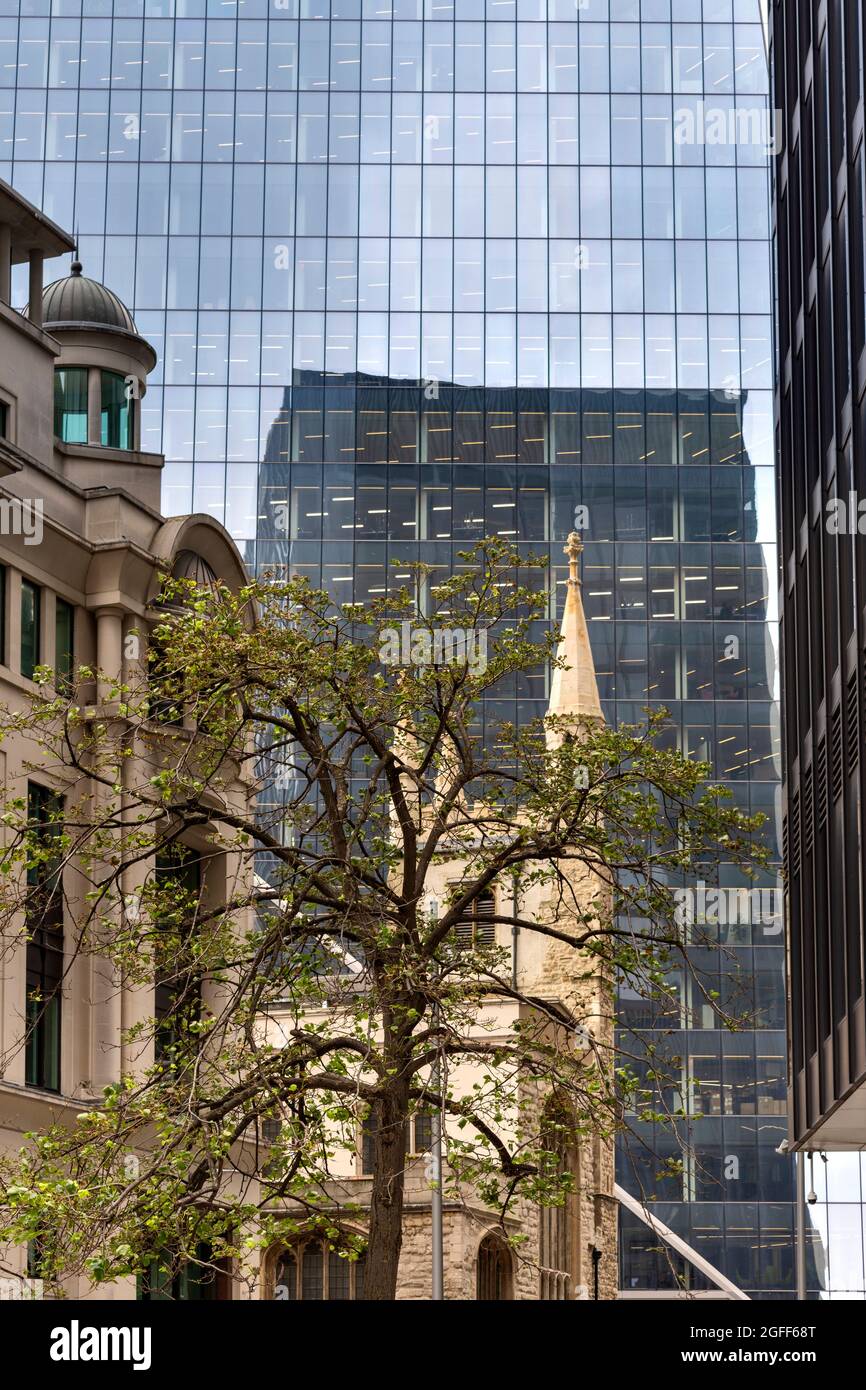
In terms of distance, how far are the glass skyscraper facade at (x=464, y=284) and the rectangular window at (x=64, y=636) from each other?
2505 inches

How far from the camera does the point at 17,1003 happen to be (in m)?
35.0

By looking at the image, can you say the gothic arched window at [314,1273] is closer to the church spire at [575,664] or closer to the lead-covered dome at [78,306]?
the lead-covered dome at [78,306]

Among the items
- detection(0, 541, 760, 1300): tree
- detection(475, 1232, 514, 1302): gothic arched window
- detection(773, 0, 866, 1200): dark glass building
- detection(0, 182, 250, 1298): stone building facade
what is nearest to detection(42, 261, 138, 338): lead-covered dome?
detection(0, 182, 250, 1298): stone building facade

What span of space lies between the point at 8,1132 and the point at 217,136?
84111 millimetres

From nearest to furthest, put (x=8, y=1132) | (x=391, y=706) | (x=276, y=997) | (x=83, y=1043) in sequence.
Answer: (x=276, y=997)
(x=391, y=706)
(x=8, y=1132)
(x=83, y=1043)

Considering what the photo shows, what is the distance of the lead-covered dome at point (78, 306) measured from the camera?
4719 centimetres

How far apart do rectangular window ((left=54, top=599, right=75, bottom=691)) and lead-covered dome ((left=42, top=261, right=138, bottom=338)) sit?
975 centimetres

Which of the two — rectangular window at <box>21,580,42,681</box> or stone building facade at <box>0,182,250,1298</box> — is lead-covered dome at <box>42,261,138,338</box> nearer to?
stone building facade at <box>0,182,250,1298</box>

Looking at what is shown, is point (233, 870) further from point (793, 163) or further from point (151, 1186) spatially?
point (151, 1186)

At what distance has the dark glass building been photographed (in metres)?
31.4

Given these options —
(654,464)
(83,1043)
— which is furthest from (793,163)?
(654,464)

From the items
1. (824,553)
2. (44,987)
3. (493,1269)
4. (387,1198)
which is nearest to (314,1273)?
(493,1269)

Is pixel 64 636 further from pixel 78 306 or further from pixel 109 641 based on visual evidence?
pixel 78 306

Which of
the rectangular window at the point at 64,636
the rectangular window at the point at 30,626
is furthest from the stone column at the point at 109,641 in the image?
the rectangular window at the point at 30,626
